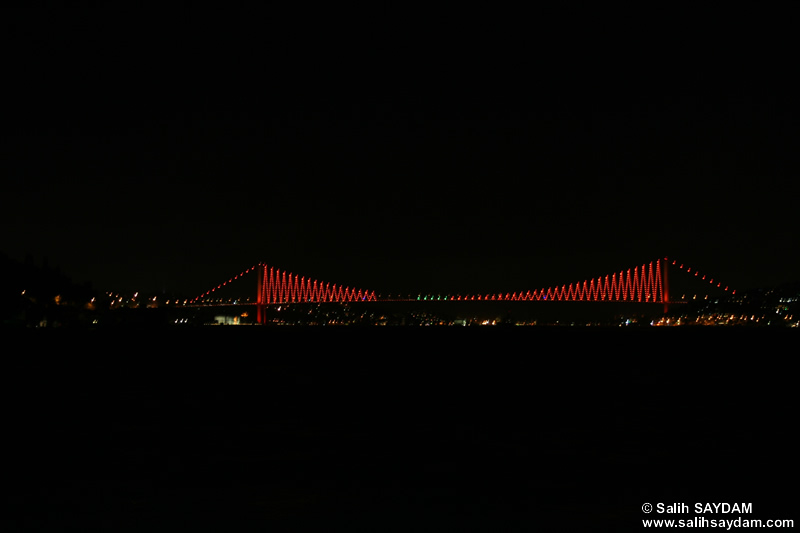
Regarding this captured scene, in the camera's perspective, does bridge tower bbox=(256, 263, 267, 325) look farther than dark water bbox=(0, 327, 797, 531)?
Yes

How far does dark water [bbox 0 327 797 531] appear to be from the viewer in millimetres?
9511

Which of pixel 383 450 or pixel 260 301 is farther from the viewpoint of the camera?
pixel 260 301

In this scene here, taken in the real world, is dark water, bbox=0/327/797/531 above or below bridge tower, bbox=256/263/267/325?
below

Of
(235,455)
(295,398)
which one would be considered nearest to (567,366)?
(295,398)

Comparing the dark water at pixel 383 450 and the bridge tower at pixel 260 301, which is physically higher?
the bridge tower at pixel 260 301

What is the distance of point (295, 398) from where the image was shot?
2498 centimetres

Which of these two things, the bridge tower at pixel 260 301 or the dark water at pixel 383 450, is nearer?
the dark water at pixel 383 450

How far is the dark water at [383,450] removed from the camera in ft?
31.2

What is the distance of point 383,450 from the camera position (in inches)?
600

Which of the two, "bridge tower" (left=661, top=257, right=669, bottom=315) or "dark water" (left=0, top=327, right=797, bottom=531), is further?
"bridge tower" (left=661, top=257, right=669, bottom=315)

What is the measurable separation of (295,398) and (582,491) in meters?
14.6

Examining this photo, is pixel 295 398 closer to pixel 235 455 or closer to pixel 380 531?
pixel 235 455

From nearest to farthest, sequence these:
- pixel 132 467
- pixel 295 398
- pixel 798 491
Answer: pixel 798 491, pixel 132 467, pixel 295 398

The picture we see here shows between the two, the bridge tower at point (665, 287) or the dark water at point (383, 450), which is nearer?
the dark water at point (383, 450)
